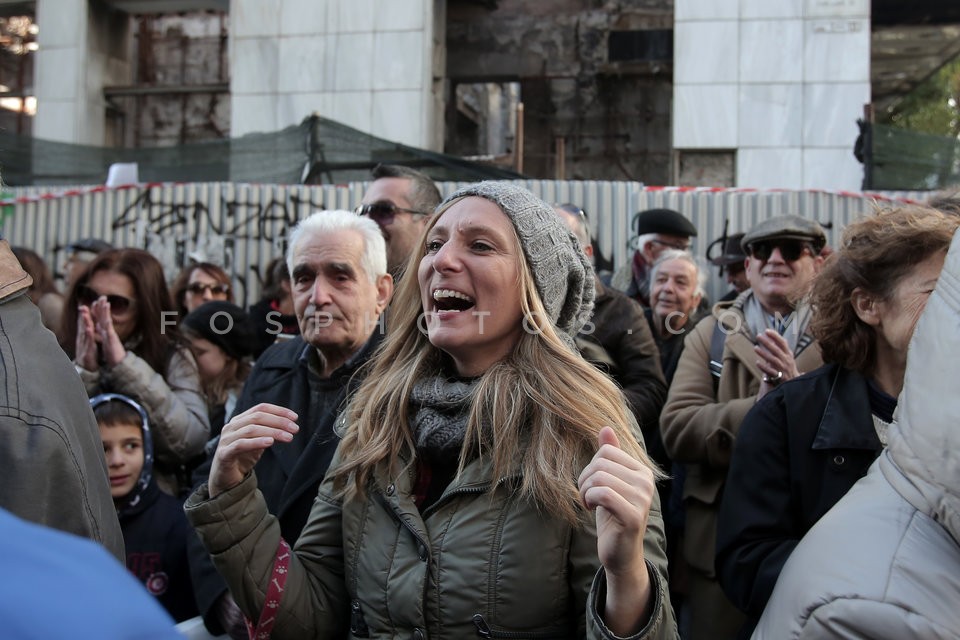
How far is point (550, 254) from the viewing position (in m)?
2.54

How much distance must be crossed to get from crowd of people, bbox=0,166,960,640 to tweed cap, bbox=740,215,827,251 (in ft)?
0.04

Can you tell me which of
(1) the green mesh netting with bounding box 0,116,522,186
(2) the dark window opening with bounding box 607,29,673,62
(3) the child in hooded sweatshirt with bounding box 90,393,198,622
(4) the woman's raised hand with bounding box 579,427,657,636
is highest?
(2) the dark window opening with bounding box 607,29,673,62

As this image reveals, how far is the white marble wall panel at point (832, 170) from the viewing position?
13.1 meters

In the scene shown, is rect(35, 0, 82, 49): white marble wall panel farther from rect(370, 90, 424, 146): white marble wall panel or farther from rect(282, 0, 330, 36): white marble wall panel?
rect(370, 90, 424, 146): white marble wall panel

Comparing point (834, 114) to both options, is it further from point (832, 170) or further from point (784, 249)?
point (784, 249)

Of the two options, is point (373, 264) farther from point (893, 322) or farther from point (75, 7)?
point (75, 7)

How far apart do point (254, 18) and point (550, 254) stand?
14.1 metres

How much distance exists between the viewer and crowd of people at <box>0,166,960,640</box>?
1.48 m

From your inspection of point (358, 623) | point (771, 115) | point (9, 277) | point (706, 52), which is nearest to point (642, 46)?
point (706, 52)

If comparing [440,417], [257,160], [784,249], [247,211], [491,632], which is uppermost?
[257,160]

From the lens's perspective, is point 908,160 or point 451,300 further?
point 908,160

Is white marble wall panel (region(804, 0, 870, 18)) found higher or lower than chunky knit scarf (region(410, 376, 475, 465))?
higher

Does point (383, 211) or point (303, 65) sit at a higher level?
point (303, 65)

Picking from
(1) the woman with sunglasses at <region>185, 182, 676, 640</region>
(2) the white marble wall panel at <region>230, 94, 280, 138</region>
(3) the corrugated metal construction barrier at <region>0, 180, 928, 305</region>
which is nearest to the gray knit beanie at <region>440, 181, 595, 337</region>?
(1) the woman with sunglasses at <region>185, 182, 676, 640</region>
